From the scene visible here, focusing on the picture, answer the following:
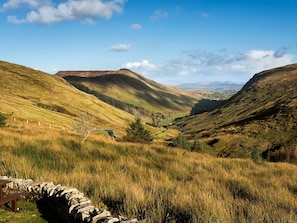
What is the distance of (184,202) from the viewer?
21.0 feet

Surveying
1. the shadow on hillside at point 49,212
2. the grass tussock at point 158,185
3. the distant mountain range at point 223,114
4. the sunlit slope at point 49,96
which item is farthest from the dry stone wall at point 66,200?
the sunlit slope at point 49,96

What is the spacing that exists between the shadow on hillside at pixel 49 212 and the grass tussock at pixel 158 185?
772mm

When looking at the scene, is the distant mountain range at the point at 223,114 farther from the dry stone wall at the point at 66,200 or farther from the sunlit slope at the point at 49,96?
the dry stone wall at the point at 66,200

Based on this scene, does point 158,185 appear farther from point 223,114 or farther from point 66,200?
point 223,114

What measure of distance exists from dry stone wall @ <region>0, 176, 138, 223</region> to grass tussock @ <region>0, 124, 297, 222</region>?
468mm

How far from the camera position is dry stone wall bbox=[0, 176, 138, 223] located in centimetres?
558

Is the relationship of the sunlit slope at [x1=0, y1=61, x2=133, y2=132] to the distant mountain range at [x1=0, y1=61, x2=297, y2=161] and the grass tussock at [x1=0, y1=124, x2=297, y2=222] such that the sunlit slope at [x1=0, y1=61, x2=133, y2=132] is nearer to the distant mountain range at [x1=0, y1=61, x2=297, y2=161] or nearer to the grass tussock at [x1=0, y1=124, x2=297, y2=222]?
the distant mountain range at [x1=0, y1=61, x2=297, y2=161]

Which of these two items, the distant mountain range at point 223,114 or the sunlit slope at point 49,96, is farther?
the sunlit slope at point 49,96

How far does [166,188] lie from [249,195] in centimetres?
225

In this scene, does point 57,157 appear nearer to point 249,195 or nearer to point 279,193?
point 249,195

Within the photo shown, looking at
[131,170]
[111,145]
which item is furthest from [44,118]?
[131,170]

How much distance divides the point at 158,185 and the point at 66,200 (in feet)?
8.39

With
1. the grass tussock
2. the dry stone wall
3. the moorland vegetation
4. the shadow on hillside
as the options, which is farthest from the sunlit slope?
the shadow on hillside

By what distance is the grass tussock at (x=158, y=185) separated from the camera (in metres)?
5.89
